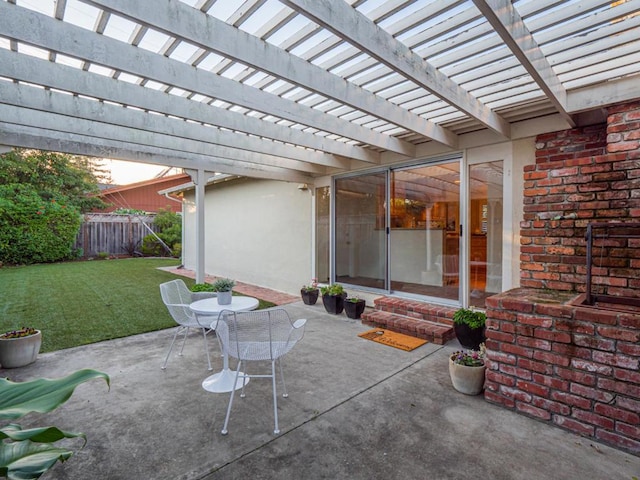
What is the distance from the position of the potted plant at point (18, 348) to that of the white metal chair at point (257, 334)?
2.42 metres

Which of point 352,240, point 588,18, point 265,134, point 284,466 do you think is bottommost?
point 284,466

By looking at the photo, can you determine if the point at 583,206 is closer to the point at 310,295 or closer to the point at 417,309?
the point at 417,309

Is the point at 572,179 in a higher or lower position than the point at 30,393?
higher

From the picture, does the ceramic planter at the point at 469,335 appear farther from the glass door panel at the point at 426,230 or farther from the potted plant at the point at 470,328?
the glass door panel at the point at 426,230

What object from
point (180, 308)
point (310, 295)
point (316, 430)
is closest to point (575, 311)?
point (316, 430)

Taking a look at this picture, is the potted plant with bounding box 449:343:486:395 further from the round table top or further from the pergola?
the pergola

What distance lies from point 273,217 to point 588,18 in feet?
21.7

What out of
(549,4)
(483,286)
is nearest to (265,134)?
(549,4)

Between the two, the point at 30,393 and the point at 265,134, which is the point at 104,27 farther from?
the point at 30,393

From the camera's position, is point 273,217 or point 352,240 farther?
point 273,217

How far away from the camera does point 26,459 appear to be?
0.97 m

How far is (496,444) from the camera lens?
88.1 inches

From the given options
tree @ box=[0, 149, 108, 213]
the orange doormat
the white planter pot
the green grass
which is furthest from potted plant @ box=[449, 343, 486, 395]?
tree @ box=[0, 149, 108, 213]

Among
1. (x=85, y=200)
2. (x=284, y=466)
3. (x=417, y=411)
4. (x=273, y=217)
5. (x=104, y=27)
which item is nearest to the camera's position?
(x=284, y=466)
